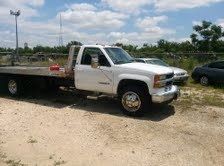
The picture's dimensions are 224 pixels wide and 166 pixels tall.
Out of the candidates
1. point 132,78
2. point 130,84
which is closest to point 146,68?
point 132,78

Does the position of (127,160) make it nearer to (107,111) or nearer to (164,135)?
(164,135)

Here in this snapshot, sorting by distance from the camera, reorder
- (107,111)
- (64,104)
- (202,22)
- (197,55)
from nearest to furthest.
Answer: (107,111) < (64,104) < (197,55) < (202,22)

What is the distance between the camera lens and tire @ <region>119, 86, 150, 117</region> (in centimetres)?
1128

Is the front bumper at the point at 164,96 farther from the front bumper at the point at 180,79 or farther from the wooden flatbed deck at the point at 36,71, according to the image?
the front bumper at the point at 180,79

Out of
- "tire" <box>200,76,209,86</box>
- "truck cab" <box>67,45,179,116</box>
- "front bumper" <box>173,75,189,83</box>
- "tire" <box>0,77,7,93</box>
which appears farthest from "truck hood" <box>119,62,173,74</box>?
"tire" <box>200,76,209,86</box>

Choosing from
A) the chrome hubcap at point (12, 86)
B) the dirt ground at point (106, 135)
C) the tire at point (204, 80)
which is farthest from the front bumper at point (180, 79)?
the chrome hubcap at point (12, 86)

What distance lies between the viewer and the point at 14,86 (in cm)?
1454

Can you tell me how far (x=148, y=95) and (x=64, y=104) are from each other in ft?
10.5

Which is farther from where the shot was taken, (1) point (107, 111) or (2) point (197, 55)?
(2) point (197, 55)

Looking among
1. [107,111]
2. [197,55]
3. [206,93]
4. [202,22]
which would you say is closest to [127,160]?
[107,111]

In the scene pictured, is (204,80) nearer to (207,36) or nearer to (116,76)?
(116,76)

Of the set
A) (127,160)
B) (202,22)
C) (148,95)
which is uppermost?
(202,22)

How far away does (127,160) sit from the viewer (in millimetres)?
8031

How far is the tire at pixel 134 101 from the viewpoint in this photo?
444 inches
